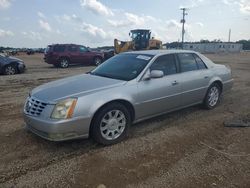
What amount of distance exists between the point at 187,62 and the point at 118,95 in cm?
228

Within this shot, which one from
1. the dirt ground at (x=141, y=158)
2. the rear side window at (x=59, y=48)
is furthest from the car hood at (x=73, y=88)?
the rear side window at (x=59, y=48)

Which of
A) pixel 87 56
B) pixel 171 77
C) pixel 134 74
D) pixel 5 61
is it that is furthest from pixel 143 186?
pixel 87 56

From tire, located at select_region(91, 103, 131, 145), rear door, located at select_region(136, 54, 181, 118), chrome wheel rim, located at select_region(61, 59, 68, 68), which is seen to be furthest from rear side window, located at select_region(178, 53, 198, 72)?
chrome wheel rim, located at select_region(61, 59, 68, 68)

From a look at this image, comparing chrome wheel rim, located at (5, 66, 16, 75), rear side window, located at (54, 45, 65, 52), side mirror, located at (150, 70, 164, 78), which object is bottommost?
chrome wheel rim, located at (5, 66, 16, 75)

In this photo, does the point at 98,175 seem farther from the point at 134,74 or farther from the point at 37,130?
the point at 134,74

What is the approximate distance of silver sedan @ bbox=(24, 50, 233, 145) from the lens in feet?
13.5

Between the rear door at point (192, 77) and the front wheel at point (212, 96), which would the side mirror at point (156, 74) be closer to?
the rear door at point (192, 77)

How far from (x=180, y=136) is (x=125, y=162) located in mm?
1434

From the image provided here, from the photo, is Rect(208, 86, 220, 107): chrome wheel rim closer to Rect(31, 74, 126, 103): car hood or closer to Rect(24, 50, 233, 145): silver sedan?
Rect(24, 50, 233, 145): silver sedan

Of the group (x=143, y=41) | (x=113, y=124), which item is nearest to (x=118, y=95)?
(x=113, y=124)

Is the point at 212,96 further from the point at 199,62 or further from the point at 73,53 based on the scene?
the point at 73,53

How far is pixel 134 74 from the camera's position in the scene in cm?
503

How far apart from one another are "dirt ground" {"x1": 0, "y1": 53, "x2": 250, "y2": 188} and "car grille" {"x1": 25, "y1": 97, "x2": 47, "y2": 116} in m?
0.57

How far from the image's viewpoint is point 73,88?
4551 millimetres
